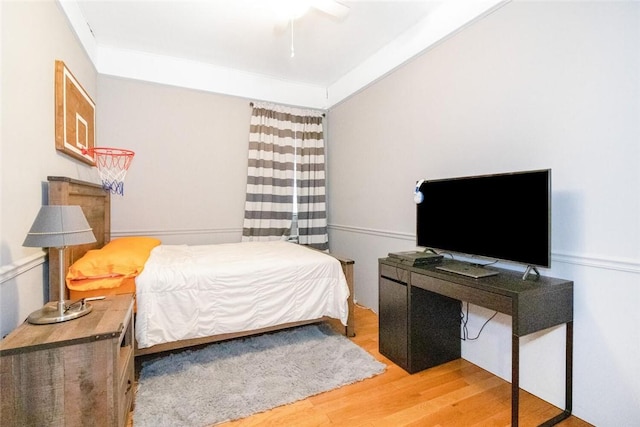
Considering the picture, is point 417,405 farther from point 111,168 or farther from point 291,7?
point 111,168

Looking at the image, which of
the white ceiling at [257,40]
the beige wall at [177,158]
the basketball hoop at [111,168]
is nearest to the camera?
the white ceiling at [257,40]

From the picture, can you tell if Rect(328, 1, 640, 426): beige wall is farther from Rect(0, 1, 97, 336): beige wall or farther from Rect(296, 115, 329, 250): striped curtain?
Rect(0, 1, 97, 336): beige wall

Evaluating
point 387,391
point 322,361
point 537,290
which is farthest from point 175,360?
point 537,290

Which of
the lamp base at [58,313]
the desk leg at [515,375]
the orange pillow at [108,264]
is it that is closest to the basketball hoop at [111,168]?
the orange pillow at [108,264]

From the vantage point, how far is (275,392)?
1828mm

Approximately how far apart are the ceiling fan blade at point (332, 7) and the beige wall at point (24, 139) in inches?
62.6

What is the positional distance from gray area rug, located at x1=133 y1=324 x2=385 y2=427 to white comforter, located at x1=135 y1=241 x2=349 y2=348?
0.24m

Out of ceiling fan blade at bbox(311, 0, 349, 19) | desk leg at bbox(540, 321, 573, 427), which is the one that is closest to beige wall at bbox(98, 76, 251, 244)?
ceiling fan blade at bbox(311, 0, 349, 19)

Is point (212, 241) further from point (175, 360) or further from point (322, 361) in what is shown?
point (322, 361)

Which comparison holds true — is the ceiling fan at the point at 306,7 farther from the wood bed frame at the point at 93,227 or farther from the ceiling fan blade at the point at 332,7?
the wood bed frame at the point at 93,227

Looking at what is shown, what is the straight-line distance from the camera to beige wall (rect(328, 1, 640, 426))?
1.45 m

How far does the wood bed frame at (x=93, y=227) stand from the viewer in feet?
5.58

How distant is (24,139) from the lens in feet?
4.93

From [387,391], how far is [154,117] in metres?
3.38
